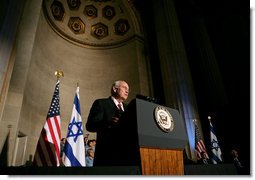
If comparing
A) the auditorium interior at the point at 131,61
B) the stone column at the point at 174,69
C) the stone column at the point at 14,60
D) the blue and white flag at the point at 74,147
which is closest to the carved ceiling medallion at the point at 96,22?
the auditorium interior at the point at 131,61

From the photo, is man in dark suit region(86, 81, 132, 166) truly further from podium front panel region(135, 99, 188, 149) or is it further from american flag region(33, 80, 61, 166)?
american flag region(33, 80, 61, 166)

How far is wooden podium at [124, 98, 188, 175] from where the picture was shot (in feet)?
4.07

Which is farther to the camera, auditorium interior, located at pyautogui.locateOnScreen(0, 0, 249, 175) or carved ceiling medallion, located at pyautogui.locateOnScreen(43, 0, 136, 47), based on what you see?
carved ceiling medallion, located at pyautogui.locateOnScreen(43, 0, 136, 47)

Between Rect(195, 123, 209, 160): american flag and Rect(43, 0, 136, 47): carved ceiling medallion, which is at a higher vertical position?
Rect(43, 0, 136, 47): carved ceiling medallion

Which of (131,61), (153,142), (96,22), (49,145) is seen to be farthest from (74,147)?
(96,22)

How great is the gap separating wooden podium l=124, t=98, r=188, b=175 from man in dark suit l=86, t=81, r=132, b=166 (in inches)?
6.4

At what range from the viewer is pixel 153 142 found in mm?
1307

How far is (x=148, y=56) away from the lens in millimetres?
10016

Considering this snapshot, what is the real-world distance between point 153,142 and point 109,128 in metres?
0.39

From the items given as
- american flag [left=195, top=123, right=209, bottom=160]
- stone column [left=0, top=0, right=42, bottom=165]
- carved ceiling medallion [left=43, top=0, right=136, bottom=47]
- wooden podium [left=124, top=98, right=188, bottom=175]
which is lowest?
wooden podium [left=124, top=98, right=188, bottom=175]

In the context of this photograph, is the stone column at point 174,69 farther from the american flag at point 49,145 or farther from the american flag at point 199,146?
the american flag at point 49,145

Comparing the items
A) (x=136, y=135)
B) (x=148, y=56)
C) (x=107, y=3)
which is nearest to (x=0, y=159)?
(x=136, y=135)

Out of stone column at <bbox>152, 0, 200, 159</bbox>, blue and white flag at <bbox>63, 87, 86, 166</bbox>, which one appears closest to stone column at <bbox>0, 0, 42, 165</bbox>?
blue and white flag at <bbox>63, 87, 86, 166</bbox>

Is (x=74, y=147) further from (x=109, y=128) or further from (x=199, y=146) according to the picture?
(x=199, y=146)
